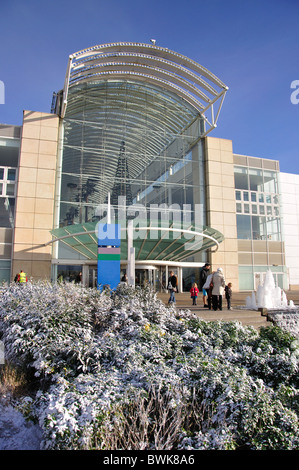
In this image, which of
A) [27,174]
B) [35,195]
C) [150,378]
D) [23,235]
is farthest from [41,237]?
[150,378]

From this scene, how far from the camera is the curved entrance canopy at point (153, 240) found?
18.4 m

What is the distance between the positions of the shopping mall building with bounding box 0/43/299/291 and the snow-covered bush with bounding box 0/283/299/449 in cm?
1269

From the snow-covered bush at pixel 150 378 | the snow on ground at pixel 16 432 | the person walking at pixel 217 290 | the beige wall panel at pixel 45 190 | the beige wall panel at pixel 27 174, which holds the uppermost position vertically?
the beige wall panel at pixel 27 174

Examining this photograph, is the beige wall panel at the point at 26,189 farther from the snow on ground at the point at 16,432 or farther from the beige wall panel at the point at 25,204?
the snow on ground at the point at 16,432

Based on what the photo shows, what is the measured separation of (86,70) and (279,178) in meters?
19.2

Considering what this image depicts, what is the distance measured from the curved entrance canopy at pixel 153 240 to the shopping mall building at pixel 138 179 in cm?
11

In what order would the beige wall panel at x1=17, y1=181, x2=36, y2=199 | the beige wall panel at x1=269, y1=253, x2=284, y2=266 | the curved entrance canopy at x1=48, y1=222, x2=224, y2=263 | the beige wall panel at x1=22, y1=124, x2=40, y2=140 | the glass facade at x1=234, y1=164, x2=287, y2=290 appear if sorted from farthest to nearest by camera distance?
the beige wall panel at x1=269, y1=253, x2=284, y2=266 < the glass facade at x1=234, y1=164, x2=287, y2=290 < the beige wall panel at x1=22, y1=124, x2=40, y2=140 < the beige wall panel at x1=17, y1=181, x2=36, y2=199 < the curved entrance canopy at x1=48, y1=222, x2=224, y2=263

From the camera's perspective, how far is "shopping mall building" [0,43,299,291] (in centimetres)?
2300

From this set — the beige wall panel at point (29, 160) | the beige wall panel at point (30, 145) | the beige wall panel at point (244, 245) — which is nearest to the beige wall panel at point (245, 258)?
the beige wall panel at point (244, 245)

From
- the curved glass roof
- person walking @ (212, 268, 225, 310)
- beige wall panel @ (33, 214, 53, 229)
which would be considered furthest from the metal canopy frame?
person walking @ (212, 268, 225, 310)

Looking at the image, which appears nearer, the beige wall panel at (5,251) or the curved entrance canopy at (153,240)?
the curved entrance canopy at (153,240)

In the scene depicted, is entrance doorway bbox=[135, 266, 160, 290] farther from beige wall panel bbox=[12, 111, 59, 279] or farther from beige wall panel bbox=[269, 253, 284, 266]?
beige wall panel bbox=[269, 253, 284, 266]

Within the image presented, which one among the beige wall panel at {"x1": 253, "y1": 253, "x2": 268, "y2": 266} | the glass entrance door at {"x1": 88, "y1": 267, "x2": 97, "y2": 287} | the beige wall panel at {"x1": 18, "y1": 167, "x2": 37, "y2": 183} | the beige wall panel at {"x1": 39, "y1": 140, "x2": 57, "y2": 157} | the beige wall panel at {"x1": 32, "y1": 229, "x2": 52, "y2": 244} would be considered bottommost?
the glass entrance door at {"x1": 88, "y1": 267, "x2": 97, "y2": 287}

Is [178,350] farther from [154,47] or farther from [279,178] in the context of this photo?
[279,178]
